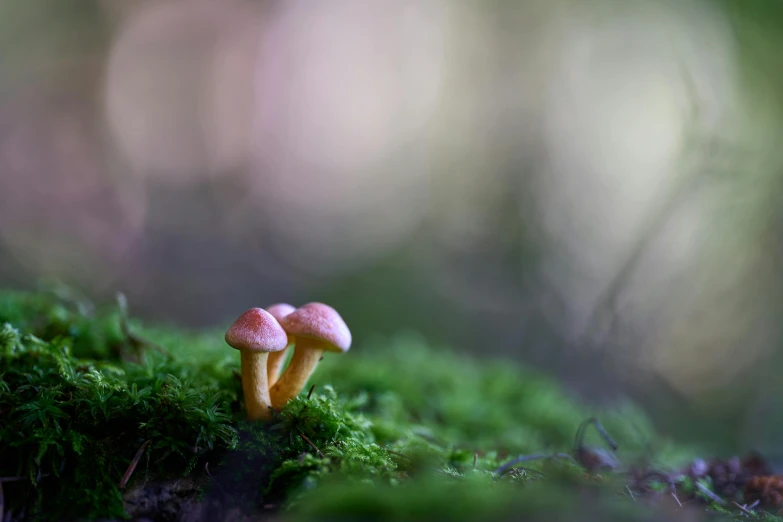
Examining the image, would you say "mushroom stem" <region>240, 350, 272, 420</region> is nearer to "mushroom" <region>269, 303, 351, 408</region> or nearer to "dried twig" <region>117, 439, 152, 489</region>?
"mushroom" <region>269, 303, 351, 408</region>

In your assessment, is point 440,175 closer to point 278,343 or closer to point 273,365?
point 273,365

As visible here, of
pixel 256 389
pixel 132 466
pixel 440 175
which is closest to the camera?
pixel 132 466

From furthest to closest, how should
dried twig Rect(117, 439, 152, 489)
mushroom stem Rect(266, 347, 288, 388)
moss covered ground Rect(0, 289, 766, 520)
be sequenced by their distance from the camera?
1. mushroom stem Rect(266, 347, 288, 388)
2. dried twig Rect(117, 439, 152, 489)
3. moss covered ground Rect(0, 289, 766, 520)

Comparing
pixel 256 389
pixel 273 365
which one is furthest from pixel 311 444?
pixel 273 365

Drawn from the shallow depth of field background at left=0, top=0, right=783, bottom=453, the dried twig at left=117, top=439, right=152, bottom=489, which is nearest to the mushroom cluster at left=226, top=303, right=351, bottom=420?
the dried twig at left=117, top=439, right=152, bottom=489

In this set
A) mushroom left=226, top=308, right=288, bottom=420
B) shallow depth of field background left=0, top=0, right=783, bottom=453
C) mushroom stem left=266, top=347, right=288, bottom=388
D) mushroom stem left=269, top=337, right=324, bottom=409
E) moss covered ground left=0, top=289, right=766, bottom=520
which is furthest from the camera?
shallow depth of field background left=0, top=0, right=783, bottom=453
